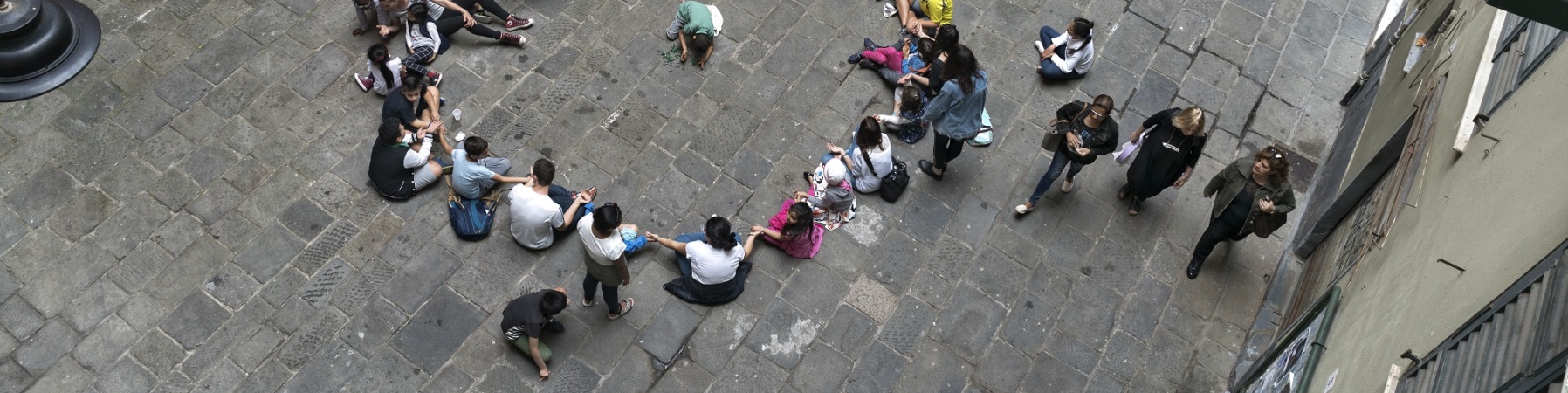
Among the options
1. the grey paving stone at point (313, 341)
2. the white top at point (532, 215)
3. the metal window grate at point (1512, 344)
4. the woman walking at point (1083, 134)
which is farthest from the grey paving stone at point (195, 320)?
the metal window grate at point (1512, 344)

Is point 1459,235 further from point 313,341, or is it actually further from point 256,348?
point 256,348

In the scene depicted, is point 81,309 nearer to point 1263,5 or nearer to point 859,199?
point 859,199

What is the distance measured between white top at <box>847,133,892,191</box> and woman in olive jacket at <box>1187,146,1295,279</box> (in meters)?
2.25

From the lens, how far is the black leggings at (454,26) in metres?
8.62

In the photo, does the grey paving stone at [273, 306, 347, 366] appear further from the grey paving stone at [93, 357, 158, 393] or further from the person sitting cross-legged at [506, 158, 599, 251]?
the person sitting cross-legged at [506, 158, 599, 251]

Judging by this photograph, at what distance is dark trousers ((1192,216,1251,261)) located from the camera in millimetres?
7168

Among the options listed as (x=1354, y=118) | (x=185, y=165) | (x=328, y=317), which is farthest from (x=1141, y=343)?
(x=185, y=165)

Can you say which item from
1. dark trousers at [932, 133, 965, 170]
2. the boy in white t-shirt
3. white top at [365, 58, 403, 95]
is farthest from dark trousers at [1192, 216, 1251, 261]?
white top at [365, 58, 403, 95]

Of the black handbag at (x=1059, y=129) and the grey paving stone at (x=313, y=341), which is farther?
the black handbag at (x=1059, y=129)

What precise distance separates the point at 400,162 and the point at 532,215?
48.2 inches

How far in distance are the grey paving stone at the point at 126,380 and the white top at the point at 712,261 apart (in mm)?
3599

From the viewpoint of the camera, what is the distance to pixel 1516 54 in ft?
19.5

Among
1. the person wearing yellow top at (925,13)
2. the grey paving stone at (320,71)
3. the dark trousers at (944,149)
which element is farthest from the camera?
the person wearing yellow top at (925,13)

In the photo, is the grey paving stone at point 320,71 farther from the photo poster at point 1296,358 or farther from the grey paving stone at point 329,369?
the photo poster at point 1296,358
